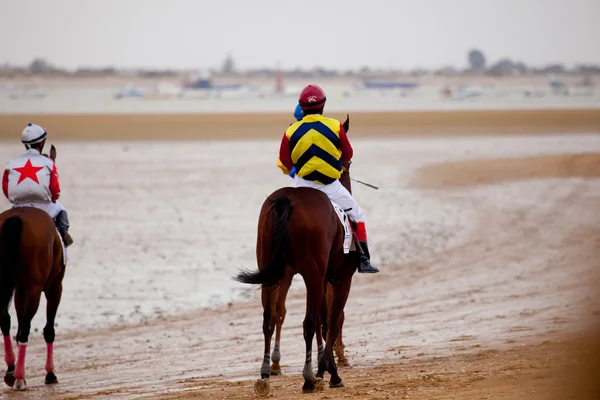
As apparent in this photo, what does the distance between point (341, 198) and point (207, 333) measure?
14.3ft

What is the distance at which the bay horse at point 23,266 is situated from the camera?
36.1 ft

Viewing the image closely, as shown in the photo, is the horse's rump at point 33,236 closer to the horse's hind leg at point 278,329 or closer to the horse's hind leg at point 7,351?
the horse's hind leg at point 7,351

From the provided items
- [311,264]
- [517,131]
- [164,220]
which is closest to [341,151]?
[311,264]

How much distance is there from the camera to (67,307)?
15938 mm

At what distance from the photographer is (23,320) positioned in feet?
37.2

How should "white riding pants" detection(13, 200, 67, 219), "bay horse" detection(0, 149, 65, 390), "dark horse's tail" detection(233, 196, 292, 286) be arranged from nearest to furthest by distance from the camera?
"dark horse's tail" detection(233, 196, 292, 286) < "bay horse" detection(0, 149, 65, 390) < "white riding pants" detection(13, 200, 67, 219)

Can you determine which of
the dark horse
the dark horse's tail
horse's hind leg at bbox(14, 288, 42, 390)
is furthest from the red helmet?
horse's hind leg at bbox(14, 288, 42, 390)

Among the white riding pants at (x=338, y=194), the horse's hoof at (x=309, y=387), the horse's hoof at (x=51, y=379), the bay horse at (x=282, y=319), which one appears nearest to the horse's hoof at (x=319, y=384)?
the horse's hoof at (x=309, y=387)

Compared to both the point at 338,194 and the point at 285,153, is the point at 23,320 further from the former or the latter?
the point at 338,194

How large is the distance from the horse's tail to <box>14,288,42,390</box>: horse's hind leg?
21 centimetres

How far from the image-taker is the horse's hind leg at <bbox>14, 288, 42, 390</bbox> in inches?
439

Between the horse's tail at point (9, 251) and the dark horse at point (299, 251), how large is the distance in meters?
2.49

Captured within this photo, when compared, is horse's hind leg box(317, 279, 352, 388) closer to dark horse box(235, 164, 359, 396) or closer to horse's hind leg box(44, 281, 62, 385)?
dark horse box(235, 164, 359, 396)

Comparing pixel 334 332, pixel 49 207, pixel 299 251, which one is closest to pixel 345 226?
pixel 299 251
